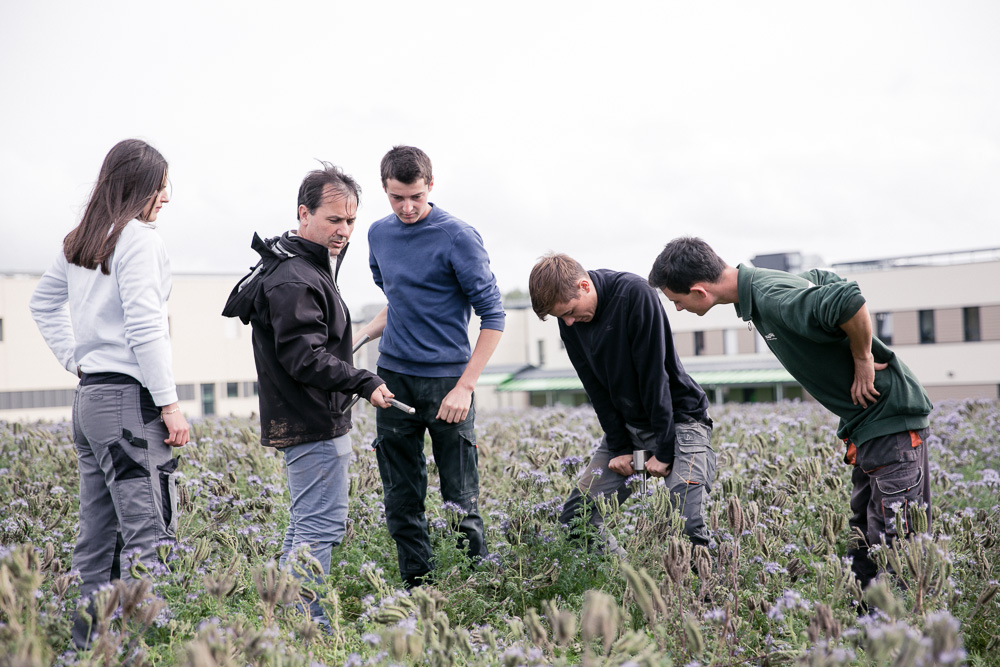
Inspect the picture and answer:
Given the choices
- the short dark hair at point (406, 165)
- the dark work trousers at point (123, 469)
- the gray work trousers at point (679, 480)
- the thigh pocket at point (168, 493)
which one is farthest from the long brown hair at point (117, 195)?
the gray work trousers at point (679, 480)

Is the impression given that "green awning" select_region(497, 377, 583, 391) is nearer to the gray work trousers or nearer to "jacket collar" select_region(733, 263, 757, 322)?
the gray work trousers

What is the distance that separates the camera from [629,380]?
3805 millimetres

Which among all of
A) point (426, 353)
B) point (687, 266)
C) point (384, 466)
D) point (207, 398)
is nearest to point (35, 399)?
point (207, 398)

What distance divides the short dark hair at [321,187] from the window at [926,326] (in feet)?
134

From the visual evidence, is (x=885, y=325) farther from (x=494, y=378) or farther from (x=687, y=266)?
(x=687, y=266)

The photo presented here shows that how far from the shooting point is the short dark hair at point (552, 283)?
142 inches

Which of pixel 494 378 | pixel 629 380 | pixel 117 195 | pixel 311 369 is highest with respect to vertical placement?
pixel 117 195

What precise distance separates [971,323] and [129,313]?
136 feet

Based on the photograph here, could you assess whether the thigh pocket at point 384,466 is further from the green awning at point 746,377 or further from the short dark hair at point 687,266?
the green awning at point 746,377

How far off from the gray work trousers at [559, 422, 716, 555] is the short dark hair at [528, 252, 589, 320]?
836mm

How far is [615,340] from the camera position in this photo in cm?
376

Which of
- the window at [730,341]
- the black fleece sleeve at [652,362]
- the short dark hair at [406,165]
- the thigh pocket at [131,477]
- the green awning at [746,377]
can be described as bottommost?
the green awning at [746,377]

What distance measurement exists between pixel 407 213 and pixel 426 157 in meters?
0.29

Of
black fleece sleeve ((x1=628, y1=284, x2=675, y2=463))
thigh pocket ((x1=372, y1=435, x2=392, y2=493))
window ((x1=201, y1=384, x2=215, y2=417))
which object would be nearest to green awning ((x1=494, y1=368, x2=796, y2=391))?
window ((x1=201, y1=384, x2=215, y2=417))
